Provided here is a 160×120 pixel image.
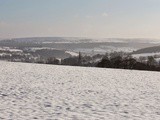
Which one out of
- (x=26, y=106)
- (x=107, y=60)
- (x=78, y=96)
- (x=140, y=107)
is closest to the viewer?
(x=26, y=106)

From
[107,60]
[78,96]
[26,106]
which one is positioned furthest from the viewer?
[107,60]

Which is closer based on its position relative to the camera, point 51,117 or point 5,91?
point 51,117

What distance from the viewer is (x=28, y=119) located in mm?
10656

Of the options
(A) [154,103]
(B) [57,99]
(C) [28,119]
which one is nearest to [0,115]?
(C) [28,119]

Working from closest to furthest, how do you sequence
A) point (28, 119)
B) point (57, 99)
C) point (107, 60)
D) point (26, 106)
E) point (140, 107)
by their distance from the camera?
point (28, 119) → point (26, 106) → point (140, 107) → point (57, 99) → point (107, 60)

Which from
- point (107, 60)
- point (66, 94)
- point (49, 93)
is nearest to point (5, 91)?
point (49, 93)

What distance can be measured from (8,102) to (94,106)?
432 centimetres

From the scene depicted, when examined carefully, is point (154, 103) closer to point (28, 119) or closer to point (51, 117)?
point (51, 117)

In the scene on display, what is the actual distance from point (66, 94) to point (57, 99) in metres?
1.92

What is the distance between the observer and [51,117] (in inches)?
441

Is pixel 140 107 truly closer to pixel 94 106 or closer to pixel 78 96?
pixel 94 106

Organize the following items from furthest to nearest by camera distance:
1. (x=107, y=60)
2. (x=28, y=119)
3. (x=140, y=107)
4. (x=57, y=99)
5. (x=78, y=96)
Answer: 1. (x=107, y=60)
2. (x=78, y=96)
3. (x=57, y=99)
4. (x=140, y=107)
5. (x=28, y=119)

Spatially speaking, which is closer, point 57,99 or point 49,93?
point 57,99

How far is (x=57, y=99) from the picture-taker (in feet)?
50.3
